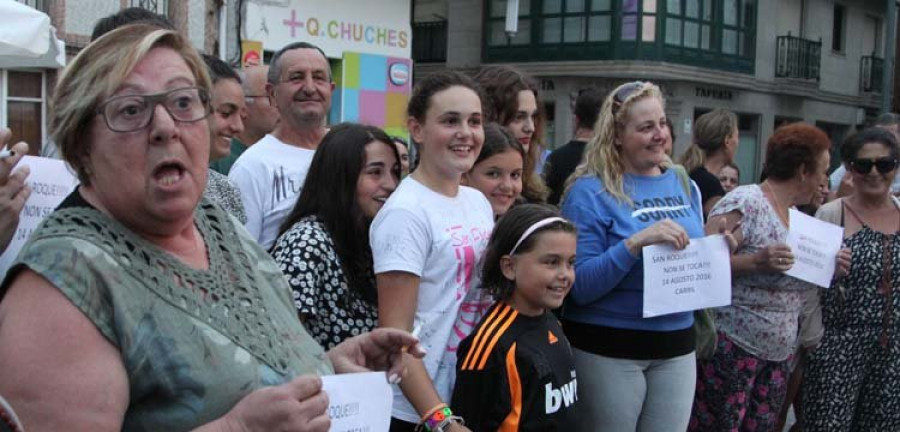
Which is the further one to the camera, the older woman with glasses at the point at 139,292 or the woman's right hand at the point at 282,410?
the woman's right hand at the point at 282,410

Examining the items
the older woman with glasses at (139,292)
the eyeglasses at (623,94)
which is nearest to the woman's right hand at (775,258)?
the eyeglasses at (623,94)

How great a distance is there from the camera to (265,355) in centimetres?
194

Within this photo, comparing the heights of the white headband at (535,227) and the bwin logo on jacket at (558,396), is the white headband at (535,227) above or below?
above

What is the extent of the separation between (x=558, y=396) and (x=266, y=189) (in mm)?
1671

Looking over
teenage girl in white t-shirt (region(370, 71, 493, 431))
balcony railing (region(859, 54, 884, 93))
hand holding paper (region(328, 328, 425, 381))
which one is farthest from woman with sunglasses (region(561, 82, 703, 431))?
balcony railing (region(859, 54, 884, 93))

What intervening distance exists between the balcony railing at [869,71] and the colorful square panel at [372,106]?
868 inches

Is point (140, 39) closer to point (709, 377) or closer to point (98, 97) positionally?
point (98, 97)

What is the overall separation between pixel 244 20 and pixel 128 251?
567 inches

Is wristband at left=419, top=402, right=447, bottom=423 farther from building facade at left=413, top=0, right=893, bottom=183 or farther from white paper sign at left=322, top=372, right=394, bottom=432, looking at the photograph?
building facade at left=413, top=0, right=893, bottom=183

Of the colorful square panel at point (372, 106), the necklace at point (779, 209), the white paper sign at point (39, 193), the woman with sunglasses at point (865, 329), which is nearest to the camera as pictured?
the white paper sign at point (39, 193)

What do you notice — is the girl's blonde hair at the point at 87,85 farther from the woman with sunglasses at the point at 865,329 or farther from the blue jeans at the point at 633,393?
the woman with sunglasses at the point at 865,329

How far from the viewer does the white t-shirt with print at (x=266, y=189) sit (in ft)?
13.8

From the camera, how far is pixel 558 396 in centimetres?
344

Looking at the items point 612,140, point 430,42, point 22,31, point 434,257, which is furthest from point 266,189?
point 430,42
